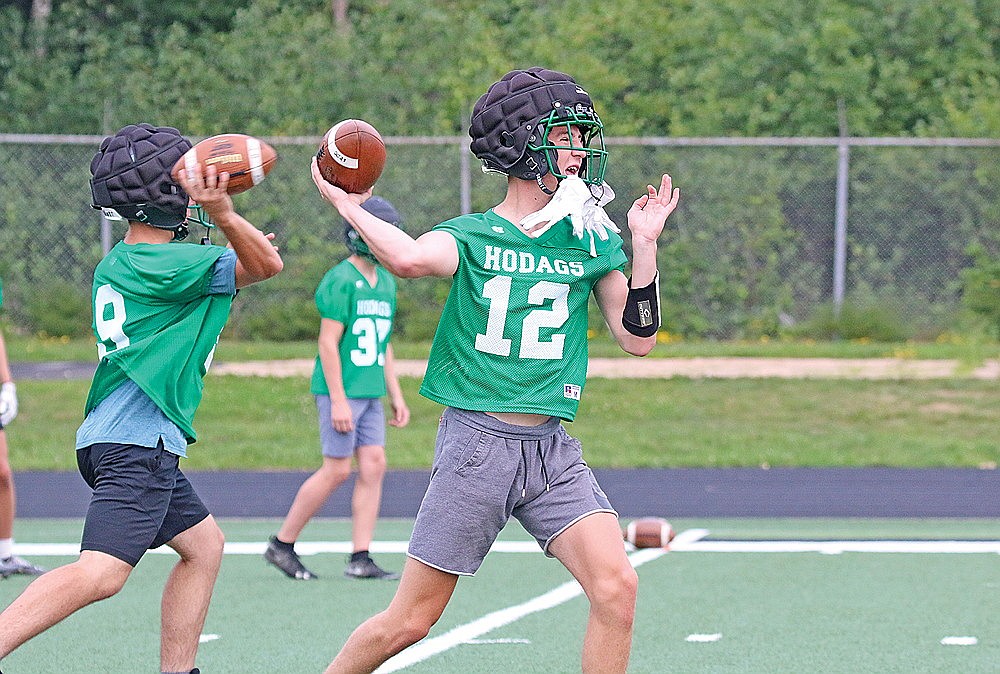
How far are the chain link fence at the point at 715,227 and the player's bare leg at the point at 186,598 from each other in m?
12.3

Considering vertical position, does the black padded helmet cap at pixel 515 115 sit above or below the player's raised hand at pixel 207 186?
above

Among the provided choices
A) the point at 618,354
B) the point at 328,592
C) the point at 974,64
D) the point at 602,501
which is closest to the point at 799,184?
the point at 618,354

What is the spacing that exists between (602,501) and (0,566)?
411 cm

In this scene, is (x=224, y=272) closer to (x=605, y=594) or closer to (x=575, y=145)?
(x=575, y=145)

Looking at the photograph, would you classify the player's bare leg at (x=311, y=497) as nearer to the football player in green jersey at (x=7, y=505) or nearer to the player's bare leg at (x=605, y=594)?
the football player in green jersey at (x=7, y=505)

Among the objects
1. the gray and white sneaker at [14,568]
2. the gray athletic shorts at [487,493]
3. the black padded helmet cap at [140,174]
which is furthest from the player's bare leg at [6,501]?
the gray athletic shorts at [487,493]

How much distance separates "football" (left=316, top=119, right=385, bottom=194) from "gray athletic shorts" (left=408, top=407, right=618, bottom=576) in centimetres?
76

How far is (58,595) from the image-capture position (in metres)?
4.38

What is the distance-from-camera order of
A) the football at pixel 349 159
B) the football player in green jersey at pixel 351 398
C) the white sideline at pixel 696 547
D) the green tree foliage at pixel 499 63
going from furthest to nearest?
1. the green tree foliage at pixel 499 63
2. the white sideline at pixel 696 547
3. the football player in green jersey at pixel 351 398
4. the football at pixel 349 159

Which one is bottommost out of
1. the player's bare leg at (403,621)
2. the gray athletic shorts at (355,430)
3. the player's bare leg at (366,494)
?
the player's bare leg at (366,494)

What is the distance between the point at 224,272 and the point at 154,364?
370 mm

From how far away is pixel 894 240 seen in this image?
17141mm

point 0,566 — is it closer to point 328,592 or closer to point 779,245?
point 328,592

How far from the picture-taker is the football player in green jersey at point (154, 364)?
15.2ft
